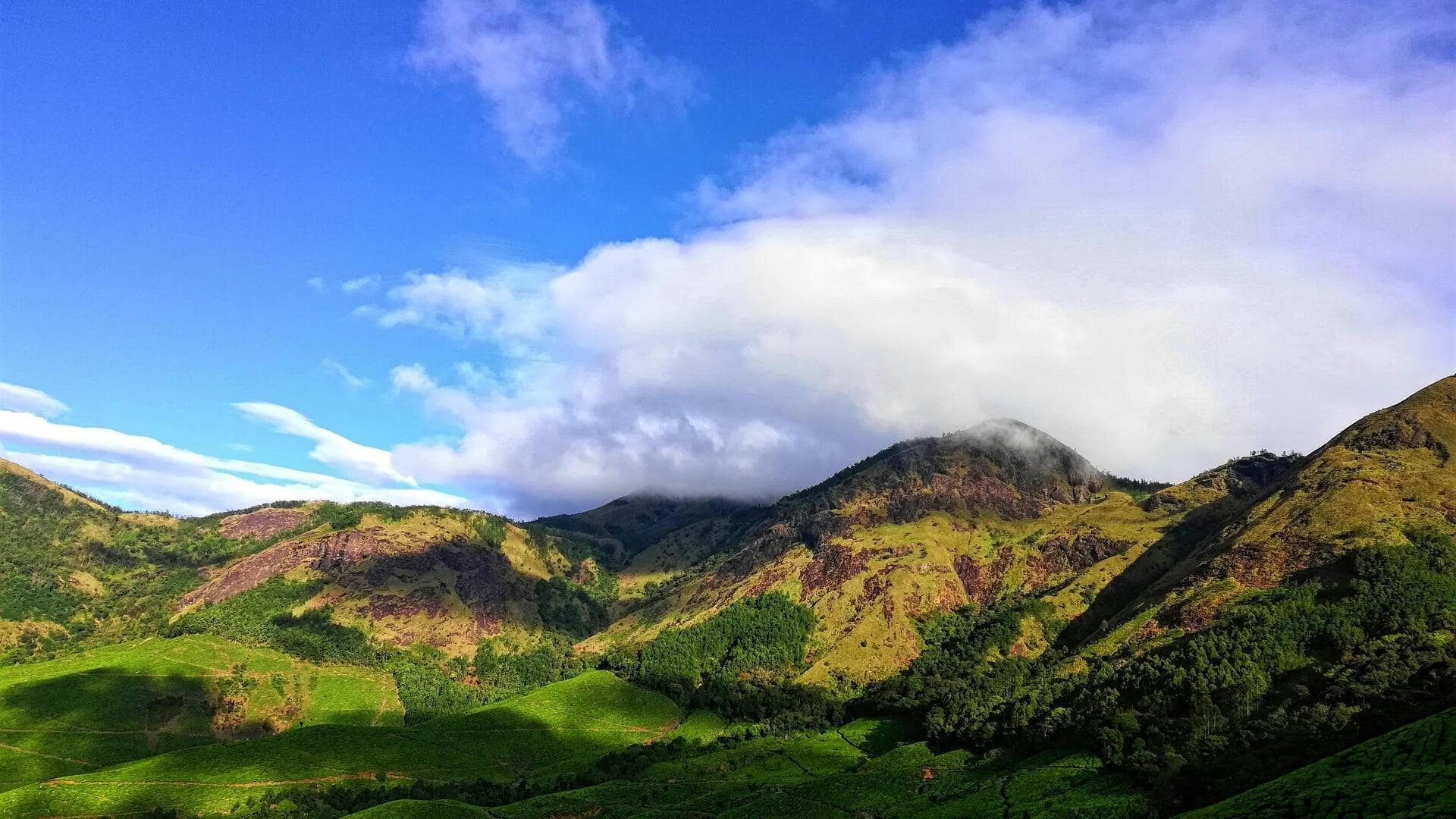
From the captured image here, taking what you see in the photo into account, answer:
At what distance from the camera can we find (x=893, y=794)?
151250mm

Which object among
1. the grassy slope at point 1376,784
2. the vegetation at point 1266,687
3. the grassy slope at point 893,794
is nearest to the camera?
the grassy slope at point 1376,784

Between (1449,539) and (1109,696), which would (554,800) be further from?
(1449,539)

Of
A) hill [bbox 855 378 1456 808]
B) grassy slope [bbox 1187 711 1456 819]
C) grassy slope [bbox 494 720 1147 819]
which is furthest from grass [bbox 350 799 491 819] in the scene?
hill [bbox 855 378 1456 808]

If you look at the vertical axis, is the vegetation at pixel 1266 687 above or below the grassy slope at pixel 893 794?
above

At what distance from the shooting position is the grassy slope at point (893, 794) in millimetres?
120188

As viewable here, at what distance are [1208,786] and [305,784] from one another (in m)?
204

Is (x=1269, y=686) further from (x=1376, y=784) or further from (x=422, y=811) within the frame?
(x=422, y=811)

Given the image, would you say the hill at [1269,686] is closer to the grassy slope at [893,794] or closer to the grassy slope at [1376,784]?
the grassy slope at [893,794]

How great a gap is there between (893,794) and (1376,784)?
106530 millimetres

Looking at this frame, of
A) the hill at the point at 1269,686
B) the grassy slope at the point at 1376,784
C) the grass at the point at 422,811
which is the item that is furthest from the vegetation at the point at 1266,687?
the grass at the point at 422,811

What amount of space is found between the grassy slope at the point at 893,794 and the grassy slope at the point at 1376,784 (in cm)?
4048

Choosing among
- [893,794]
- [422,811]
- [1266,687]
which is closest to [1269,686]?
[1266,687]

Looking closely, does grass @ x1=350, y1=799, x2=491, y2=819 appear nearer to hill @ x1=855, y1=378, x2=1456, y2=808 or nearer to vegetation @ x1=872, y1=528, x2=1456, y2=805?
hill @ x1=855, y1=378, x2=1456, y2=808

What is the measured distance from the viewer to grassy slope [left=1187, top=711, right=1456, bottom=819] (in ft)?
178
